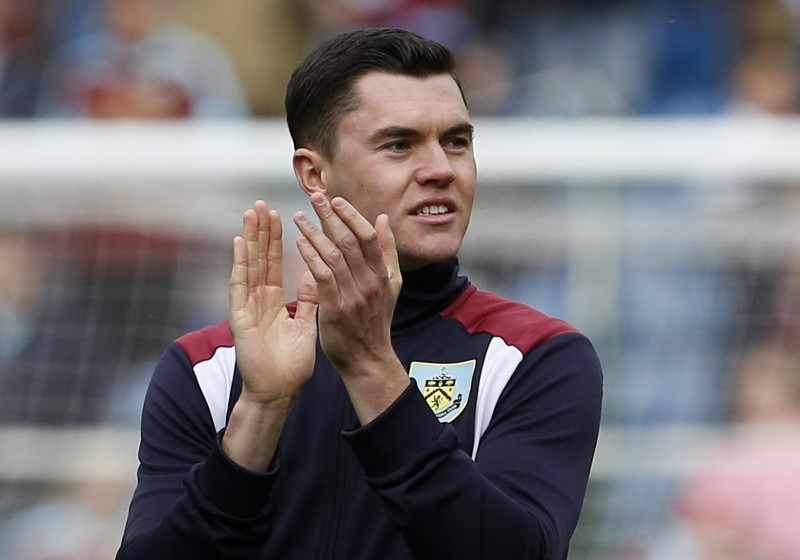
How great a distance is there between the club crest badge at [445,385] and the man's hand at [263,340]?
192 millimetres

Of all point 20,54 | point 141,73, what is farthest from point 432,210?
point 20,54

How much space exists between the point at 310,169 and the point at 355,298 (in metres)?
0.61

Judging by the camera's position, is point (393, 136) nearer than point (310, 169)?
Yes

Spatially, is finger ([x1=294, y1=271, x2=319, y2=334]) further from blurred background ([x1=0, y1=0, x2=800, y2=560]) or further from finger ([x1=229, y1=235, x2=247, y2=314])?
blurred background ([x1=0, y1=0, x2=800, y2=560])

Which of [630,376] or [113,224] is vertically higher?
[113,224]

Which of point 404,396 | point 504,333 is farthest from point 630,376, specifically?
point 404,396

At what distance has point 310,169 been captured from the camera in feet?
8.71

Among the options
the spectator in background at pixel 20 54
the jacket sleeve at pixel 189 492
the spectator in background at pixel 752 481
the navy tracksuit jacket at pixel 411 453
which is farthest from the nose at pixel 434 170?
the spectator in background at pixel 20 54

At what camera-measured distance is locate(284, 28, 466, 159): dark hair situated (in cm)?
256

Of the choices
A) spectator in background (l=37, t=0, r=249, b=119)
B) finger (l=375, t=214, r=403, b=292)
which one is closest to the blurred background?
spectator in background (l=37, t=0, r=249, b=119)

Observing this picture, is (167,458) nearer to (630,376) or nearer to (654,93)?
(630,376)

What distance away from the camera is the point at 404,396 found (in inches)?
82.4

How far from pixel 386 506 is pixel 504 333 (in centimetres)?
46

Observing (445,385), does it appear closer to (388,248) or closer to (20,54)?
(388,248)
